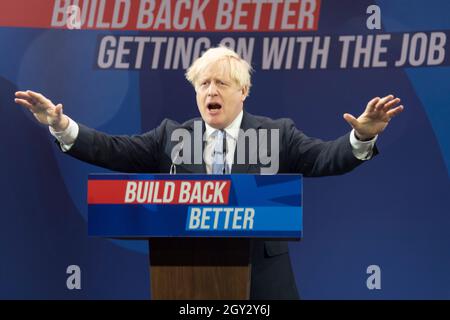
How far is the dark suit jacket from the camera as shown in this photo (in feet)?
11.5

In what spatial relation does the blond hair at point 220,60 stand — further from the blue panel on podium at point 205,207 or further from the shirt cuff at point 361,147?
the blue panel on podium at point 205,207

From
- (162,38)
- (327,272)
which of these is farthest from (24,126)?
(327,272)

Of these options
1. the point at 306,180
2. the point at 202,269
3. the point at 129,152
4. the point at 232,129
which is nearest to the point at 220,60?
the point at 232,129

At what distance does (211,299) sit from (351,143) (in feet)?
3.44

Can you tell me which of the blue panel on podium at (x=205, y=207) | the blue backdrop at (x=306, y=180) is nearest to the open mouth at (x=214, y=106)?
the blue panel on podium at (x=205, y=207)

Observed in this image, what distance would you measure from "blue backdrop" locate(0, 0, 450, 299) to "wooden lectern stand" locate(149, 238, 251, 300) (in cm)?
185

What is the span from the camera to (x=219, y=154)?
11.9ft

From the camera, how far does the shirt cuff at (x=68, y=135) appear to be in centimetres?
360

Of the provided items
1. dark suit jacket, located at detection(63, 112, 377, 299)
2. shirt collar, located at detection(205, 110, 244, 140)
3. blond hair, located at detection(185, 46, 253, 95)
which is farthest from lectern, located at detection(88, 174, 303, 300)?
blond hair, located at detection(185, 46, 253, 95)

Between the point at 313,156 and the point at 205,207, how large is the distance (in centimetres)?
100

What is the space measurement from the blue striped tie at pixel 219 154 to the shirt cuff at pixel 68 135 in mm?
693

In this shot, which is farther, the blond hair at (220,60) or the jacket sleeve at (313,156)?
the blond hair at (220,60)

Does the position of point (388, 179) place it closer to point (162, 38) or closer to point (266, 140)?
point (266, 140)

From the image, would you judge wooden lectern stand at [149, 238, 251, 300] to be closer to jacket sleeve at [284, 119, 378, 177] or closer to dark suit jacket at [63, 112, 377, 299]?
dark suit jacket at [63, 112, 377, 299]
